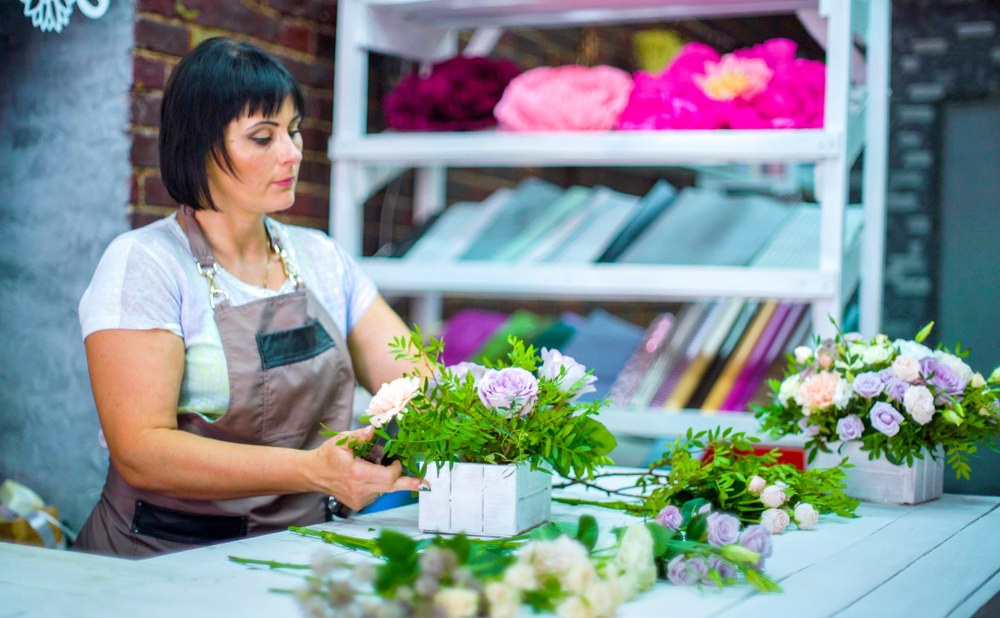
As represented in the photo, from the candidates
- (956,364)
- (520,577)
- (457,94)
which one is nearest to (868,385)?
(956,364)

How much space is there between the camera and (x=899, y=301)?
391cm

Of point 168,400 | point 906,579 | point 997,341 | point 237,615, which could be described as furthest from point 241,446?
point 997,341

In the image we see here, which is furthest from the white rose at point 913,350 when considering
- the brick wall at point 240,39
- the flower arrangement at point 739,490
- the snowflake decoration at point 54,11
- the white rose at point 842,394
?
the snowflake decoration at point 54,11

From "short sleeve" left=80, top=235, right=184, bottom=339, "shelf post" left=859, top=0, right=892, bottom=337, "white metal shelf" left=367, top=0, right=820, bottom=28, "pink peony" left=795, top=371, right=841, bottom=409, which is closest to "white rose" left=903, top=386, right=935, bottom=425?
"pink peony" left=795, top=371, right=841, bottom=409

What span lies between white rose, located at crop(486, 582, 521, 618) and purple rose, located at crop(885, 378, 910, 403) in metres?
0.84

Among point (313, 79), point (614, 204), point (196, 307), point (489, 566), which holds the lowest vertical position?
point (489, 566)

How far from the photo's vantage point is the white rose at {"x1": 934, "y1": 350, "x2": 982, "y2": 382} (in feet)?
4.80

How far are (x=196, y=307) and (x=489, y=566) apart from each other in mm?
834

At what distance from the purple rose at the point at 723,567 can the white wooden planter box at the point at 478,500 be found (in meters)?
0.27

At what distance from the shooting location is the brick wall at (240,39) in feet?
6.29

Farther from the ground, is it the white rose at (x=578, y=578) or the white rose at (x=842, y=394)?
the white rose at (x=842, y=394)

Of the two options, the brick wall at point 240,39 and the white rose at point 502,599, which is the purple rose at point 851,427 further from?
the brick wall at point 240,39

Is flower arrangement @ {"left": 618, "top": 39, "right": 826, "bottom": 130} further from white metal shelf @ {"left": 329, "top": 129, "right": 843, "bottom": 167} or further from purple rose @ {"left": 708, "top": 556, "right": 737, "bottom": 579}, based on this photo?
purple rose @ {"left": 708, "top": 556, "right": 737, "bottom": 579}

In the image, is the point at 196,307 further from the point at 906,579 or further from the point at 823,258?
the point at 823,258
